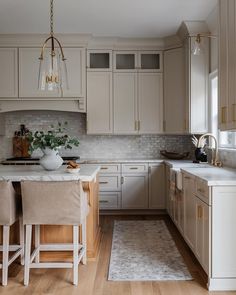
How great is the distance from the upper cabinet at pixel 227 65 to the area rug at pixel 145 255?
137 centimetres

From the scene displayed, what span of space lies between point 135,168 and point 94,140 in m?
0.98

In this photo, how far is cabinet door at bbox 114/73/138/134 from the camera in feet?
17.9

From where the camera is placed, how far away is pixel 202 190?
2.82 metres

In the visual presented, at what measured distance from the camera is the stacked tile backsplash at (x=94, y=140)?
5758mm

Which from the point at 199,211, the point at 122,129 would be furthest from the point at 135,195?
the point at 199,211

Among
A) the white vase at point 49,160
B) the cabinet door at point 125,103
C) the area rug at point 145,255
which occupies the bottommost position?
the area rug at point 145,255

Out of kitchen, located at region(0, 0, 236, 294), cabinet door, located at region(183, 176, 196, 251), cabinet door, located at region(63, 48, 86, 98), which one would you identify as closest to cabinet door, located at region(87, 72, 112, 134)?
kitchen, located at region(0, 0, 236, 294)

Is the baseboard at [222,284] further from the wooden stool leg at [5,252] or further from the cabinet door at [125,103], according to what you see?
the cabinet door at [125,103]

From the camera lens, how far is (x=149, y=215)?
17.5 feet

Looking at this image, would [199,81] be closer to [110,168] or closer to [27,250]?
[110,168]

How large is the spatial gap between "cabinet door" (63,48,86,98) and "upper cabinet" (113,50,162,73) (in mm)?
535

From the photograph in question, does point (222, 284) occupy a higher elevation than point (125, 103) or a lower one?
lower

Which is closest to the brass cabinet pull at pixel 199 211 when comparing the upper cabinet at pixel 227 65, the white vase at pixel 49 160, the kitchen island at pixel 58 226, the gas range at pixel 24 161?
the upper cabinet at pixel 227 65

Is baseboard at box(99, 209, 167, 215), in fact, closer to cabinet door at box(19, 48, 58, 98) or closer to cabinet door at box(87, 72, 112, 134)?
cabinet door at box(87, 72, 112, 134)
